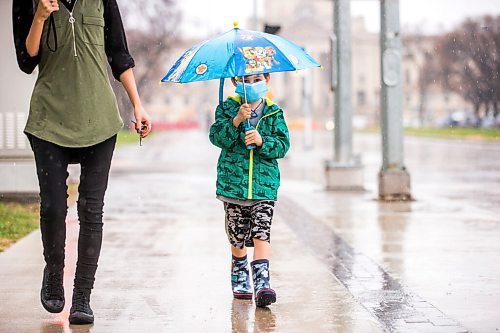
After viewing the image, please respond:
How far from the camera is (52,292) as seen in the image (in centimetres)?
614

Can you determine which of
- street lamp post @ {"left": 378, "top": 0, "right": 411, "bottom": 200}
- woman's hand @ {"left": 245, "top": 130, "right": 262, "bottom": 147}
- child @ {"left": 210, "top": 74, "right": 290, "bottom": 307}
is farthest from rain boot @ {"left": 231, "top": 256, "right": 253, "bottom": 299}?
street lamp post @ {"left": 378, "top": 0, "right": 411, "bottom": 200}

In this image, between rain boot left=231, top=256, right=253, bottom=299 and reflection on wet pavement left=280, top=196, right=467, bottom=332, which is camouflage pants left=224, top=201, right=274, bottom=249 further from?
reflection on wet pavement left=280, top=196, right=467, bottom=332

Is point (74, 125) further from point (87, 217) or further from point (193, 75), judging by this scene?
point (193, 75)

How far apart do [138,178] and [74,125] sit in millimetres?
15230

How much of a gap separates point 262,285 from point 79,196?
4.45ft

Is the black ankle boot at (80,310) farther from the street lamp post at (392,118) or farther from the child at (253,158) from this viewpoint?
the street lamp post at (392,118)

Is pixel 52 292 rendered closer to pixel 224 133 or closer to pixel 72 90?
pixel 72 90

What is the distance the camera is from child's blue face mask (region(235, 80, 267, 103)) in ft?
22.6

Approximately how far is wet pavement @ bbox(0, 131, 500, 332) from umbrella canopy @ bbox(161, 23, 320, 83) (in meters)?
1.42

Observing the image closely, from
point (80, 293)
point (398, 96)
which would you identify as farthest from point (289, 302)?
point (398, 96)

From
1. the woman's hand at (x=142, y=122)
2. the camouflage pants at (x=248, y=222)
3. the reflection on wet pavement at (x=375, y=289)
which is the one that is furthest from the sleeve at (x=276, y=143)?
the reflection on wet pavement at (x=375, y=289)

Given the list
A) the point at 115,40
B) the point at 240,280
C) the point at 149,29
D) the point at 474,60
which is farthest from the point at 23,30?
the point at 474,60

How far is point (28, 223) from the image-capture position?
1216 centimetres

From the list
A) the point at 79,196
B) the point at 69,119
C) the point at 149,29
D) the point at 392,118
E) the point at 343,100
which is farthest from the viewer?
the point at 149,29
